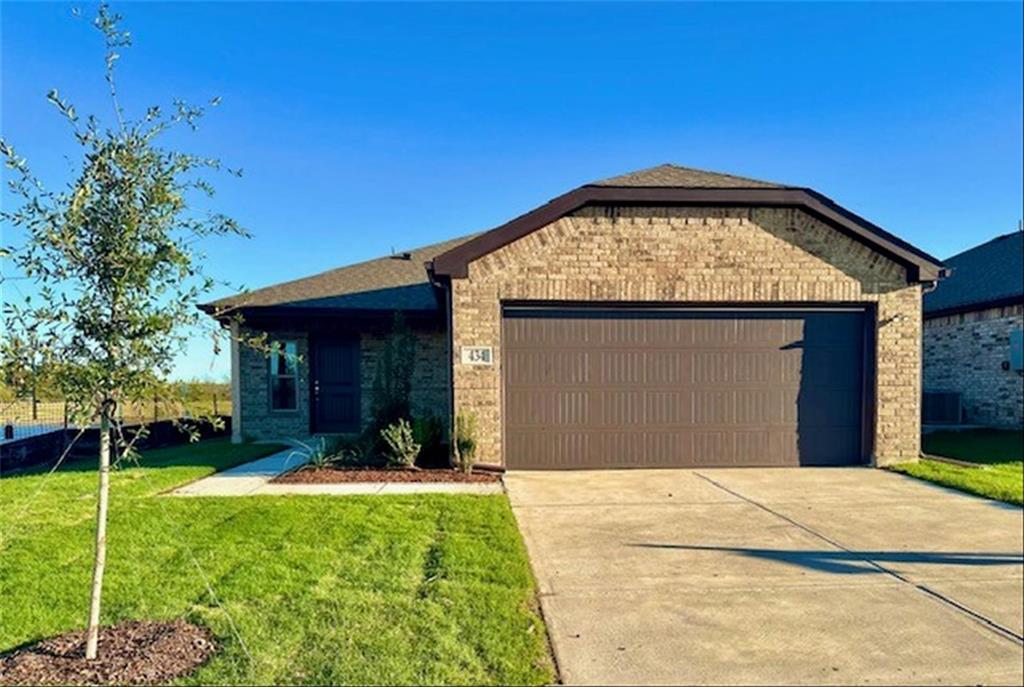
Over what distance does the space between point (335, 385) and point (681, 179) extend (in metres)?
8.06

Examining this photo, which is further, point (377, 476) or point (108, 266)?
point (377, 476)

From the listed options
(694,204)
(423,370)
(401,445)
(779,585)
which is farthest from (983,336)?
(401,445)

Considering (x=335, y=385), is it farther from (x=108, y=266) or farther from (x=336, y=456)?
(x=108, y=266)

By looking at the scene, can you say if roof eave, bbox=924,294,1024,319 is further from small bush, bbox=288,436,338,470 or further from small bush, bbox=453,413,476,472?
small bush, bbox=288,436,338,470

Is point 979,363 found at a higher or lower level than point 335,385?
higher

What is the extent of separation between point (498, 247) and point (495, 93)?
323cm

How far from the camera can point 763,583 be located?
4.25 metres

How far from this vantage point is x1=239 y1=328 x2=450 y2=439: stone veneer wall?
12219 mm

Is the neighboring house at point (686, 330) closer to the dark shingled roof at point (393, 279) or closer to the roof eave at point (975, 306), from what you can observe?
the dark shingled roof at point (393, 279)

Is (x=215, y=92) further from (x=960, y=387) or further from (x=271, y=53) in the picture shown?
(x=960, y=387)

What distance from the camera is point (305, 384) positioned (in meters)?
12.3

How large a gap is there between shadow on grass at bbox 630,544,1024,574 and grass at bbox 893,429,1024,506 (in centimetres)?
229

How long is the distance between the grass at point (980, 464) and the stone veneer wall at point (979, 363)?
0.74 meters

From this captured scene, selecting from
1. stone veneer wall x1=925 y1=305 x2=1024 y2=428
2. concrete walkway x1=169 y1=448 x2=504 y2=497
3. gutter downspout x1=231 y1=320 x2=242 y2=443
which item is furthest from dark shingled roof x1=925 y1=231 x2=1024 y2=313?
gutter downspout x1=231 y1=320 x2=242 y2=443
